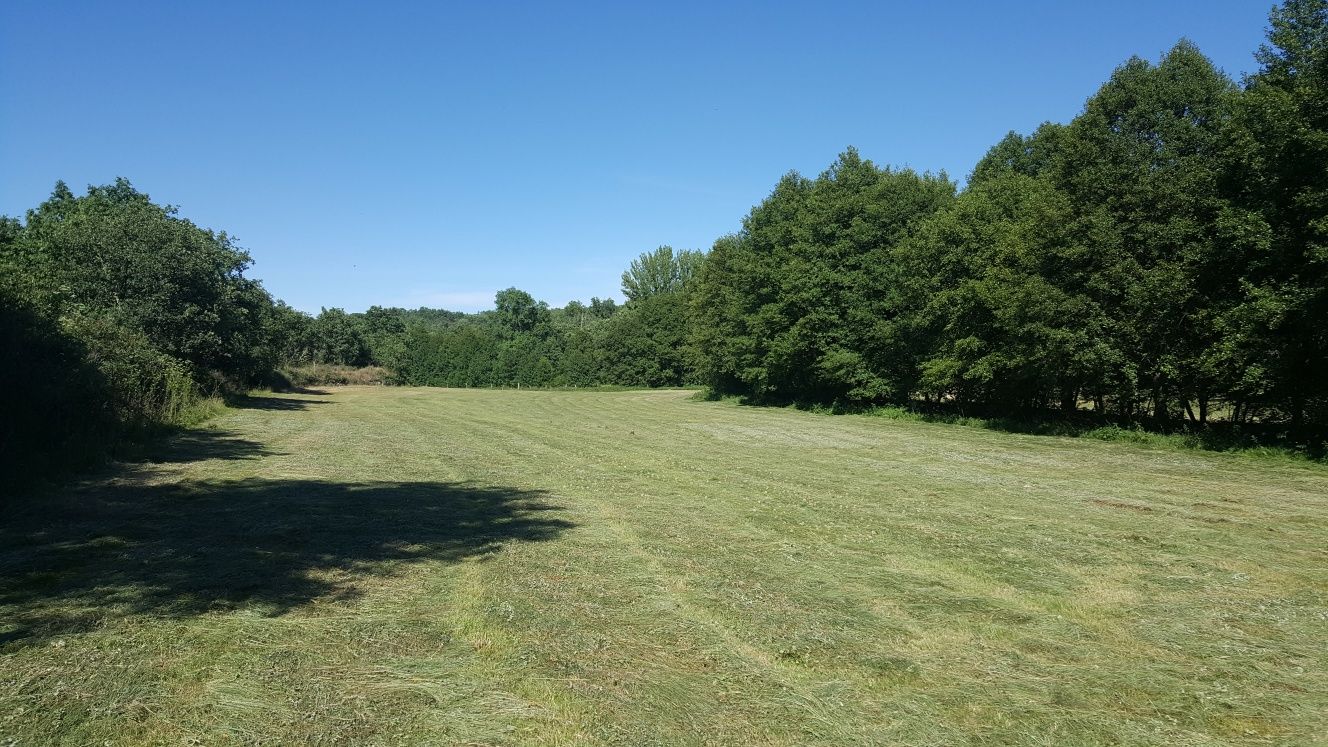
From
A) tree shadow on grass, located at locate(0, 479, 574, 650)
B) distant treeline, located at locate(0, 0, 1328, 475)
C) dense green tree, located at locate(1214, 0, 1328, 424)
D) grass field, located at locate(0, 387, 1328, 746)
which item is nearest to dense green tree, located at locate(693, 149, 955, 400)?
distant treeline, located at locate(0, 0, 1328, 475)

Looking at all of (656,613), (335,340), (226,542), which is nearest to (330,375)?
(335,340)

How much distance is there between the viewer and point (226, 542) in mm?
8039

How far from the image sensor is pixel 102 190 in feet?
175

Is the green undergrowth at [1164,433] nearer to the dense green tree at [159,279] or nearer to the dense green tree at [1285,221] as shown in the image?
the dense green tree at [1285,221]

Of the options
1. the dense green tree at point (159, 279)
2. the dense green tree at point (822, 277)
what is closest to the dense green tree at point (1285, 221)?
the dense green tree at point (822, 277)

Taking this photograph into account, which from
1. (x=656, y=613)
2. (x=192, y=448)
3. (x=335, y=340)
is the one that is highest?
(x=335, y=340)

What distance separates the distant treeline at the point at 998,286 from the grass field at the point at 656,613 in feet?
19.1

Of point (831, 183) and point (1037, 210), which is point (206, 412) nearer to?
point (1037, 210)

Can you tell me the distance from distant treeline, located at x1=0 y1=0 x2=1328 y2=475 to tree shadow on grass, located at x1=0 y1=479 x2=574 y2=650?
11.5 ft

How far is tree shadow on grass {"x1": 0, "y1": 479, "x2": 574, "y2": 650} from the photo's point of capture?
19.6 ft

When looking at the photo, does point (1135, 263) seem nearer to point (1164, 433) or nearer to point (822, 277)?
point (1164, 433)

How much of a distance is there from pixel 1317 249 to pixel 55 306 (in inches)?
1064

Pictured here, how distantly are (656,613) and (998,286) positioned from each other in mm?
22967

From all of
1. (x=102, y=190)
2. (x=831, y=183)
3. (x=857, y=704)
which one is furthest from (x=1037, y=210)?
(x=102, y=190)
